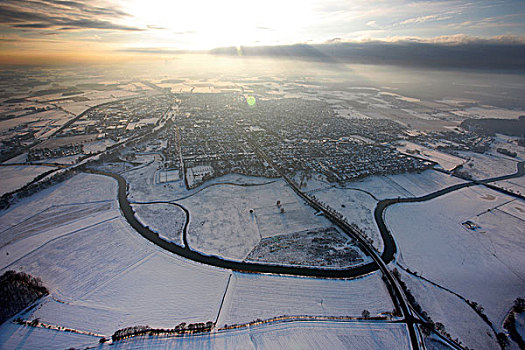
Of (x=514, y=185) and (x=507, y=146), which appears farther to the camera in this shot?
(x=507, y=146)

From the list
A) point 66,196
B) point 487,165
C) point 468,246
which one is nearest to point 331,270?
point 468,246

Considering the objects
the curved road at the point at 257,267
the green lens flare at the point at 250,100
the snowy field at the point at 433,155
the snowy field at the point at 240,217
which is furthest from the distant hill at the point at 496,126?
the green lens flare at the point at 250,100

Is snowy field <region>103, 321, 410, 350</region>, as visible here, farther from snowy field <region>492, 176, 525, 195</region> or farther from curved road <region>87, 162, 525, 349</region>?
snowy field <region>492, 176, 525, 195</region>

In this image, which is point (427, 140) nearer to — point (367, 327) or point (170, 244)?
point (367, 327)

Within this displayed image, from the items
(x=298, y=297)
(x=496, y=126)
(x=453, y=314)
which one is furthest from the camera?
(x=496, y=126)

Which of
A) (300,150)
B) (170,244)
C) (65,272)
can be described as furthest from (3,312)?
(300,150)

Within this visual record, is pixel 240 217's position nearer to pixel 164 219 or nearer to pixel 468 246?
pixel 164 219

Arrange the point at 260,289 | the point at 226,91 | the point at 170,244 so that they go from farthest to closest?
1. the point at 226,91
2. the point at 170,244
3. the point at 260,289
